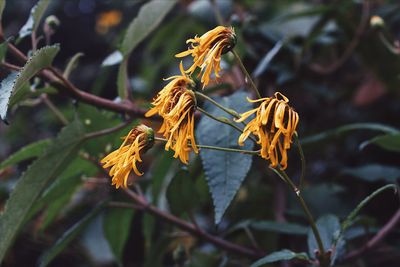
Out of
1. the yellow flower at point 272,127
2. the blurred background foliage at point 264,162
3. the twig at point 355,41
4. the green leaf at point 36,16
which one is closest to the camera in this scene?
the yellow flower at point 272,127

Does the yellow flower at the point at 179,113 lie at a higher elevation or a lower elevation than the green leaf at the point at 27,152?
higher

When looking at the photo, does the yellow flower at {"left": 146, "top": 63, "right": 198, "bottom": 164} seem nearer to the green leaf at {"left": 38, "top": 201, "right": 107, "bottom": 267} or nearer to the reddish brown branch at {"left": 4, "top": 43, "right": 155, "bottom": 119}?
the reddish brown branch at {"left": 4, "top": 43, "right": 155, "bottom": 119}

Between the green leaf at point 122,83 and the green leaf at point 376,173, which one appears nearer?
the green leaf at point 122,83

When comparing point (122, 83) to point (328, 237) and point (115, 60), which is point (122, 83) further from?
point (328, 237)

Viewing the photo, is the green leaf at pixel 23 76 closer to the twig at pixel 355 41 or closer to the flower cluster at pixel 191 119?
the flower cluster at pixel 191 119

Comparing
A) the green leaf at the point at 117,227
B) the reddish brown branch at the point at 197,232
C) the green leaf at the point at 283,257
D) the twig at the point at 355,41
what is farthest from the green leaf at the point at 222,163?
the twig at the point at 355,41

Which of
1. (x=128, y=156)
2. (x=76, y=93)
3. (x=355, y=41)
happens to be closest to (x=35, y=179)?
(x=76, y=93)
